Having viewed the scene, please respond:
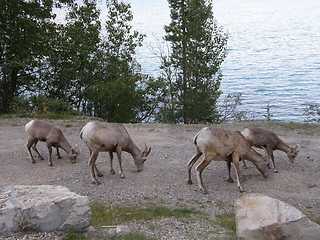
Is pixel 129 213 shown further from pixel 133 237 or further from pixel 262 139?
pixel 262 139

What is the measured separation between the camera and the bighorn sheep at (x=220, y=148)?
14297 millimetres

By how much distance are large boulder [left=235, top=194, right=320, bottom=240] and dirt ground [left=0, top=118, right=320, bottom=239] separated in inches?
133

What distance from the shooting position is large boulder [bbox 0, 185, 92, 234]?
884cm

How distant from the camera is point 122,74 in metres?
34.0

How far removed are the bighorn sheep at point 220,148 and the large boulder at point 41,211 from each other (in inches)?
228

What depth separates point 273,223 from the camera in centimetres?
910

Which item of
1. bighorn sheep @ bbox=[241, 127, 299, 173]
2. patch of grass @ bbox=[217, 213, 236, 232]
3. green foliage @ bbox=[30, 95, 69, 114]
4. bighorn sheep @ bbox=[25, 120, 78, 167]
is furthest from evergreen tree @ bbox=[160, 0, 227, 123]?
patch of grass @ bbox=[217, 213, 236, 232]

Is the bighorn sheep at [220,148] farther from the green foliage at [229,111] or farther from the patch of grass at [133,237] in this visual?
the green foliage at [229,111]

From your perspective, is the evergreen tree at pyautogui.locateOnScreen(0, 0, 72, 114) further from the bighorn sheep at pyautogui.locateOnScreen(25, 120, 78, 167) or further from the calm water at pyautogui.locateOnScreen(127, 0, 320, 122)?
the calm water at pyautogui.locateOnScreen(127, 0, 320, 122)

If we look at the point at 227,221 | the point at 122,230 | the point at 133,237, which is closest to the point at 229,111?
the point at 227,221

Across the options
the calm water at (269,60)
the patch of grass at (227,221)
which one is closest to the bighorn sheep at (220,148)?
the patch of grass at (227,221)

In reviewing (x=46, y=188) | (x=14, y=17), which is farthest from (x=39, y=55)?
(x=46, y=188)

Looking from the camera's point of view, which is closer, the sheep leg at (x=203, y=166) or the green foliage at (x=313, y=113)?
the sheep leg at (x=203, y=166)

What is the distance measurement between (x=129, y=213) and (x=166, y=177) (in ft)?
11.8
